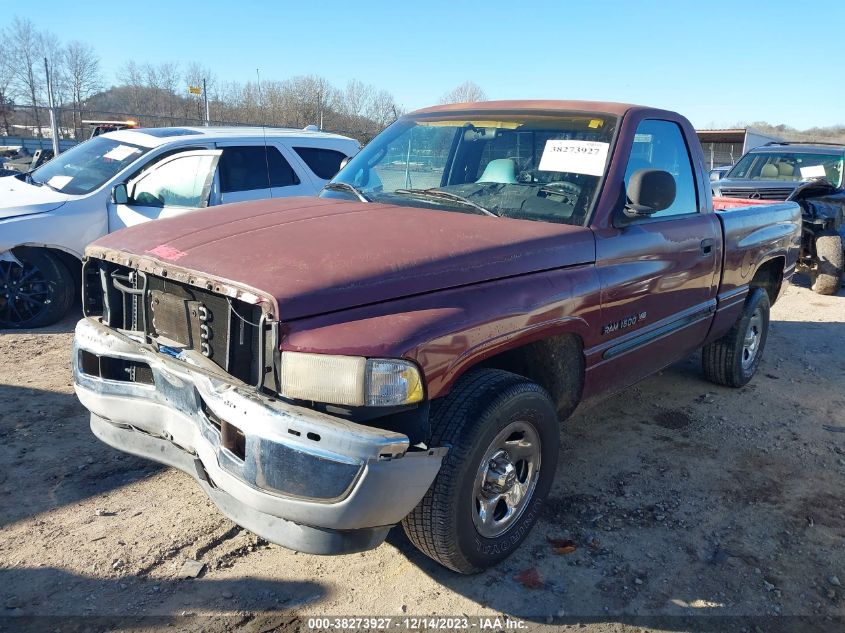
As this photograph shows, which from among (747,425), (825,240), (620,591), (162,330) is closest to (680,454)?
(747,425)

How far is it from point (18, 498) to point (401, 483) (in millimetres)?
2161

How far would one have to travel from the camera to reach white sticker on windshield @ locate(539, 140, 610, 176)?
3.32 metres

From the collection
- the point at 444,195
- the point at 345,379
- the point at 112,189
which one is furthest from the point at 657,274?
the point at 112,189

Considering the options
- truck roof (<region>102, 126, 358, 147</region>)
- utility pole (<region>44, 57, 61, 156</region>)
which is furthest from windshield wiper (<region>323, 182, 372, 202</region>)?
utility pole (<region>44, 57, 61, 156</region>)

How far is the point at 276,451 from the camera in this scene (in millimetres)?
2156

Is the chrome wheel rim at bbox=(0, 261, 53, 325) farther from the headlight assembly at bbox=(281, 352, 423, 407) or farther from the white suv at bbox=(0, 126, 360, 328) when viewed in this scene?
the headlight assembly at bbox=(281, 352, 423, 407)

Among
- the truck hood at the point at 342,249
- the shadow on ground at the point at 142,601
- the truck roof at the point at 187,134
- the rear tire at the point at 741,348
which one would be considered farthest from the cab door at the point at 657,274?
the truck roof at the point at 187,134

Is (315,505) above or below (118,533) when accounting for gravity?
above

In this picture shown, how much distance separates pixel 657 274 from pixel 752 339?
2275 mm

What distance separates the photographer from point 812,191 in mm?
9164

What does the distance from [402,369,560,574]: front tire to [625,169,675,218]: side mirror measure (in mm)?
1140

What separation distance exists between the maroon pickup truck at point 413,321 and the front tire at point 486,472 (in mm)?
10

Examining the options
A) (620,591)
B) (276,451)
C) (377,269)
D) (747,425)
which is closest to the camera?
(276,451)

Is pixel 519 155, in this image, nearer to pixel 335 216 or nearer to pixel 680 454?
pixel 335 216
